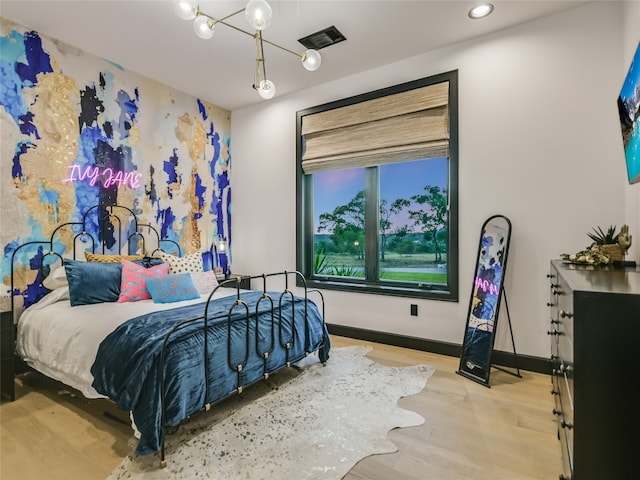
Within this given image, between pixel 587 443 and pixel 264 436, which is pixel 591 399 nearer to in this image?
pixel 587 443

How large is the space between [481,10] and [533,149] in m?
1.17

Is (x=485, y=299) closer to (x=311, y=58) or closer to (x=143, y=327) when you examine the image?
(x=311, y=58)

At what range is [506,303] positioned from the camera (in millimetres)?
2826

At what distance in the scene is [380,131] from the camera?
11.3 ft

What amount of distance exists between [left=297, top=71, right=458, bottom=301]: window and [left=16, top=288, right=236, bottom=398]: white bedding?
1856mm

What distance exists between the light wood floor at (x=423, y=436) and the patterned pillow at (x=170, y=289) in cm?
82

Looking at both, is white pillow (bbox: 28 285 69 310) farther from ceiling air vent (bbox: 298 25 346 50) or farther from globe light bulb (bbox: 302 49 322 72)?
ceiling air vent (bbox: 298 25 346 50)

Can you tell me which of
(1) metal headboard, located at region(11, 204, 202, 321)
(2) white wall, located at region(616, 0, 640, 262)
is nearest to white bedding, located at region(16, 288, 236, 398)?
(1) metal headboard, located at region(11, 204, 202, 321)

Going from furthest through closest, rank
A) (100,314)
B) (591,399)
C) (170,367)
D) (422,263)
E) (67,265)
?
(422,263) < (67,265) < (100,314) < (170,367) < (591,399)

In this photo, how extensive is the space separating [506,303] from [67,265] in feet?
11.9

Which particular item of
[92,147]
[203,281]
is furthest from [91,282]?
[92,147]

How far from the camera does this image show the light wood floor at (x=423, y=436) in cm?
160

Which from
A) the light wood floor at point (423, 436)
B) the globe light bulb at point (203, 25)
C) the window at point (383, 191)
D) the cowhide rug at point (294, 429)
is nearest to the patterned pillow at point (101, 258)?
the light wood floor at point (423, 436)

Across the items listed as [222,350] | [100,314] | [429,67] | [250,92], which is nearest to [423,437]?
[222,350]
